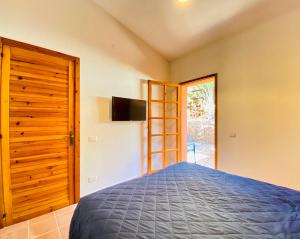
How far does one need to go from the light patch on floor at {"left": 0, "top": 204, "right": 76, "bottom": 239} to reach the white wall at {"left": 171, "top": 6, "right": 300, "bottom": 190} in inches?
95.0

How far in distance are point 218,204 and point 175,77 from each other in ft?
9.68

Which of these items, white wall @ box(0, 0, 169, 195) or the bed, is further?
white wall @ box(0, 0, 169, 195)

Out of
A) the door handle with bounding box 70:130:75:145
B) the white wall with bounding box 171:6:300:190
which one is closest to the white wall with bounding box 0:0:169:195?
the door handle with bounding box 70:130:75:145

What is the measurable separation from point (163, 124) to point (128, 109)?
2.94 ft

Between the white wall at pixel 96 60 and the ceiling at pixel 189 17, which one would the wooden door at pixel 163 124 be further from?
the ceiling at pixel 189 17

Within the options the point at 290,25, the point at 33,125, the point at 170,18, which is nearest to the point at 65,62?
the point at 33,125

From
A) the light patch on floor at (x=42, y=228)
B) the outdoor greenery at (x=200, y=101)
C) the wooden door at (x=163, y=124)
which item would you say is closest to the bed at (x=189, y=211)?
the light patch on floor at (x=42, y=228)

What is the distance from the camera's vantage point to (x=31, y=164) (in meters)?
2.02

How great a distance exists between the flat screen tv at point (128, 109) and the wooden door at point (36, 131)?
0.64 m

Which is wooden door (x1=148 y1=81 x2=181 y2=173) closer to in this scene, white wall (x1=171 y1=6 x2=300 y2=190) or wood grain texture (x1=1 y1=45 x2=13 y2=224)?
white wall (x1=171 y1=6 x2=300 y2=190)

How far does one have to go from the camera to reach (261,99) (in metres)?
2.29

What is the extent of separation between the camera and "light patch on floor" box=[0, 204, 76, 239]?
1.72 meters

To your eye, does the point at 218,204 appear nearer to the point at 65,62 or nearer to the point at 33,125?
the point at 33,125

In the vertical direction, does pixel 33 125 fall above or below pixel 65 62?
below
